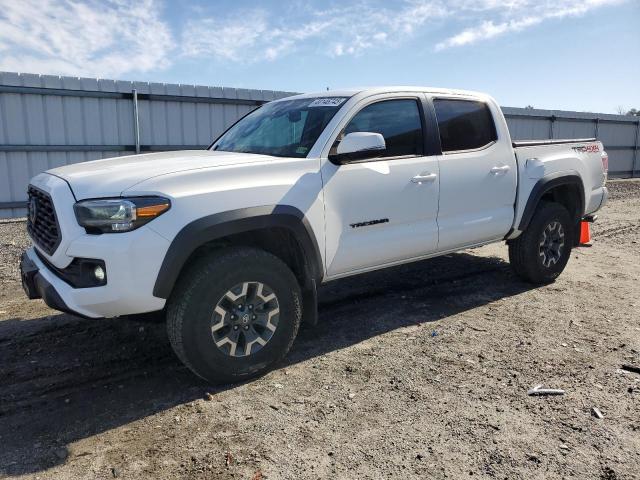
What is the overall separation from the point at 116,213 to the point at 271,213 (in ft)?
3.08

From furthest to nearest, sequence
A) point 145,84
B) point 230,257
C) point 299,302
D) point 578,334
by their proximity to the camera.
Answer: point 145,84 < point 578,334 < point 299,302 < point 230,257

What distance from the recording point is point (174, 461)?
2.57 m

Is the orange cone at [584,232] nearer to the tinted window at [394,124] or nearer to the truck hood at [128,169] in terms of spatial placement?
the tinted window at [394,124]

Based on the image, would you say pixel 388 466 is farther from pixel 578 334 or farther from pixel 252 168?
pixel 578 334

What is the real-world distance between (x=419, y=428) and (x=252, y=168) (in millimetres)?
1901

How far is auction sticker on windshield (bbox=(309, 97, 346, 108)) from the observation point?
157 inches

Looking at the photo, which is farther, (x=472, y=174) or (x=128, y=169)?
(x=472, y=174)

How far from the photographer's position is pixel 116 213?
9.45 ft

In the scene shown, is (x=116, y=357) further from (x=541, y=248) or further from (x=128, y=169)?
(x=541, y=248)

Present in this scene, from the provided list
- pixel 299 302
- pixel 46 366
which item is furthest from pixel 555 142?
pixel 46 366

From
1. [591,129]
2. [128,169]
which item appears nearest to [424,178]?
[128,169]

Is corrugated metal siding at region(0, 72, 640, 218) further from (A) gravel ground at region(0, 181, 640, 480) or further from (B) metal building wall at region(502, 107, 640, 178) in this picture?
(B) metal building wall at region(502, 107, 640, 178)

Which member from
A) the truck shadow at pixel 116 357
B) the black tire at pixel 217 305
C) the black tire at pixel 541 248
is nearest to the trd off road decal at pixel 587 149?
the black tire at pixel 541 248

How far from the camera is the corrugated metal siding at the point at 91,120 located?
9531 mm
